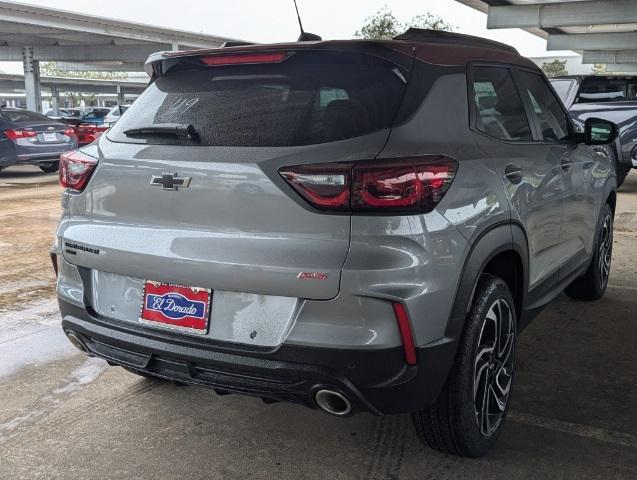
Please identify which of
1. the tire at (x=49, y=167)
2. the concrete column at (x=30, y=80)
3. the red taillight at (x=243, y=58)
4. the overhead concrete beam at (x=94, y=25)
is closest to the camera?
the red taillight at (x=243, y=58)

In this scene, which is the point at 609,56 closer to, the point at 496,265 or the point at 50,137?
the point at 50,137

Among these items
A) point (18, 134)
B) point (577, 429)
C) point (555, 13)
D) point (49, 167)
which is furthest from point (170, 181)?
point (555, 13)

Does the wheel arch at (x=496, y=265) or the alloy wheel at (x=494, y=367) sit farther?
the alloy wheel at (x=494, y=367)

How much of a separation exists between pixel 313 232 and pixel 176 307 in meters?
0.61

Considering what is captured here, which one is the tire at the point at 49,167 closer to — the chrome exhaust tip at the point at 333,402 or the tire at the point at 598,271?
the tire at the point at 598,271

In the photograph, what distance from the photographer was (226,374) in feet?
8.25

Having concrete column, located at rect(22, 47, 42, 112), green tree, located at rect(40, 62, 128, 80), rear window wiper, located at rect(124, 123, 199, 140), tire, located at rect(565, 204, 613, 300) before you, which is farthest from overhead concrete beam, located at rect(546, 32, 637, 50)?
green tree, located at rect(40, 62, 128, 80)

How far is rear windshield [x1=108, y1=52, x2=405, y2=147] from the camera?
2.49 meters

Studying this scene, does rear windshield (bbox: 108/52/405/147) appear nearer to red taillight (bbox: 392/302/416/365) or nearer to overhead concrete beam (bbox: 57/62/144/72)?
red taillight (bbox: 392/302/416/365)

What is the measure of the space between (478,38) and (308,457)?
205cm

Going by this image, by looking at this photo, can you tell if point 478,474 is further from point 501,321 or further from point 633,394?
point 633,394

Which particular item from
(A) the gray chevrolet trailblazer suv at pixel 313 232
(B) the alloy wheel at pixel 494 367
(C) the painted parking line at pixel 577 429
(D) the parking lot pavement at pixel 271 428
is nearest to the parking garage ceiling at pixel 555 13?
(D) the parking lot pavement at pixel 271 428

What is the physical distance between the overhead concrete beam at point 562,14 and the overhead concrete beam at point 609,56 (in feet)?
47.6

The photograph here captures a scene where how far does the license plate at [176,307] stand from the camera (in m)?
2.52
